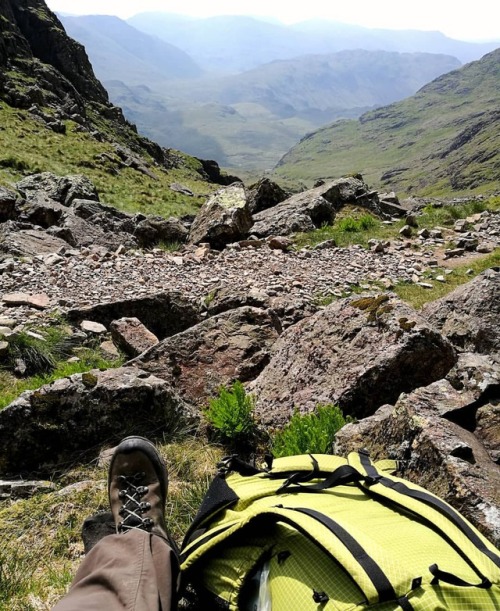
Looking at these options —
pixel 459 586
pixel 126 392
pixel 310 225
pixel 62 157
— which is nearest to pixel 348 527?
pixel 459 586

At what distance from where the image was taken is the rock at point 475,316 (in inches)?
230

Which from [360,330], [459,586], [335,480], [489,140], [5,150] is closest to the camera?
[459,586]

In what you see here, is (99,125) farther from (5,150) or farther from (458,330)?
(458,330)

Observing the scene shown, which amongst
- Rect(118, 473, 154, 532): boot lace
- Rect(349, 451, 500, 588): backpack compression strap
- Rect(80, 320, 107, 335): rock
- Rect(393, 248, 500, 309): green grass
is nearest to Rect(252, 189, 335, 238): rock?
Rect(393, 248, 500, 309): green grass

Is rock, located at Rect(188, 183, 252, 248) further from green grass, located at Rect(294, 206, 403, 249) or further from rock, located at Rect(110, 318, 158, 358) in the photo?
rock, located at Rect(110, 318, 158, 358)

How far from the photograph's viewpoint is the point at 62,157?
44938 mm

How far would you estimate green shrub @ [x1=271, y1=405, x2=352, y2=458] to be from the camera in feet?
14.9

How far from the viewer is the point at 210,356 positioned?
6.94 m

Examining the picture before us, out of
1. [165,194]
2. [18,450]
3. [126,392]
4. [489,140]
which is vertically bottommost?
[165,194]

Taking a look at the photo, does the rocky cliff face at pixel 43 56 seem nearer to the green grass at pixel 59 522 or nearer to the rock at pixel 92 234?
the rock at pixel 92 234

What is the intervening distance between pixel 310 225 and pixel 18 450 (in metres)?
13.2

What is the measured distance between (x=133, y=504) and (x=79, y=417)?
6.67ft

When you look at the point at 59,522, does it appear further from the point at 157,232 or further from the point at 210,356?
the point at 157,232

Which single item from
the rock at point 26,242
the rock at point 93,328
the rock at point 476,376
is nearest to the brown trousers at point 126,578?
the rock at point 476,376
